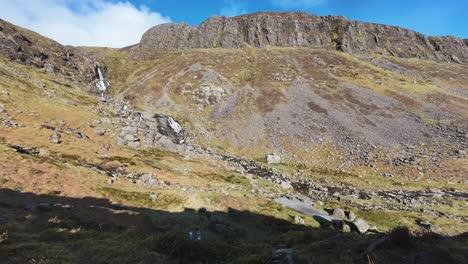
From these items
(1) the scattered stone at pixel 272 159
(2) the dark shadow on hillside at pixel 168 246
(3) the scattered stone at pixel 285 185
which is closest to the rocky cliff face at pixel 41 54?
(1) the scattered stone at pixel 272 159

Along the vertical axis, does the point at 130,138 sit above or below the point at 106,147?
above

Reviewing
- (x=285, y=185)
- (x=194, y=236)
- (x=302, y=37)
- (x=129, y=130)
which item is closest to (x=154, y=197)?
(x=194, y=236)

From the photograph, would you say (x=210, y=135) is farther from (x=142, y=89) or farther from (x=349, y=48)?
(x=349, y=48)

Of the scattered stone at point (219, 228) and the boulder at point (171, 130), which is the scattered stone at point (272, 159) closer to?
the boulder at point (171, 130)

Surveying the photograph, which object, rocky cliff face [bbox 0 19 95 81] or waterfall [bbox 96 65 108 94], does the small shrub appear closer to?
rocky cliff face [bbox 0 19 95 81]

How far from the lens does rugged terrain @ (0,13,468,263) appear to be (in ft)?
42.0

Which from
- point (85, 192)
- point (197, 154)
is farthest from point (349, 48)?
point (85, 192)

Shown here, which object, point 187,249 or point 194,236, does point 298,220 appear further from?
point 187,249

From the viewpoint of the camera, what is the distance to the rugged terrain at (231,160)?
42.0 ft

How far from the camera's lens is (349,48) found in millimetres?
165625

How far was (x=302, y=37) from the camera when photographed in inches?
6964

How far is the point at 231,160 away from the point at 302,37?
5643 inches

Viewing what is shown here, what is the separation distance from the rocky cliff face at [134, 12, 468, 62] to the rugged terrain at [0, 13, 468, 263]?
28624 millimetres

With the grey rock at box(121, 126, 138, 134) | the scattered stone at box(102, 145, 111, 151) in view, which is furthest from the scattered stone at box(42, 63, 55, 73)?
the scattered stone at box(102, 145, 111, 151)
